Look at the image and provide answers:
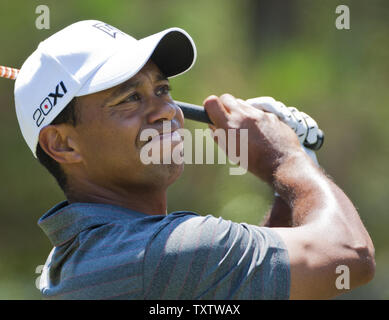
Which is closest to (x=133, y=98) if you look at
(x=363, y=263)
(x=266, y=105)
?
(x=266, y=105)

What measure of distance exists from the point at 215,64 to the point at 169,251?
5.82 metres

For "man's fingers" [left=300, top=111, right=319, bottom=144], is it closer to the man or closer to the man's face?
the man

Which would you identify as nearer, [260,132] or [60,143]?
[60,143]

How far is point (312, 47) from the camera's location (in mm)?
7809

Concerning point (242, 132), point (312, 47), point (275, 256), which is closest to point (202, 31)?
point (312, 47)

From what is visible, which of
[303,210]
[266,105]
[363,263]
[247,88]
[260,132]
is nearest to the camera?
[363,263]

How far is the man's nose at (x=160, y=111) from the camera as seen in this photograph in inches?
81.6

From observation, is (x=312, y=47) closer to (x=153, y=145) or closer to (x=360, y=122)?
(x=360, y=122)

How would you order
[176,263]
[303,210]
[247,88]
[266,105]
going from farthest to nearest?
[247,88], [266,105], [303,210], [176,263]

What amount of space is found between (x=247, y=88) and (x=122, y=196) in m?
5.22

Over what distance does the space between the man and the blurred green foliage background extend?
415cm

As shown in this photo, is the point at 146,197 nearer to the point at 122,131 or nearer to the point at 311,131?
the point at 122,131

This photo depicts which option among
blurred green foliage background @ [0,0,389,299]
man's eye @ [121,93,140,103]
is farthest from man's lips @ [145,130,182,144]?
blurred green foliage background @ [0,0,389,299]

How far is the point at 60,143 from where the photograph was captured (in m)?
2.13
